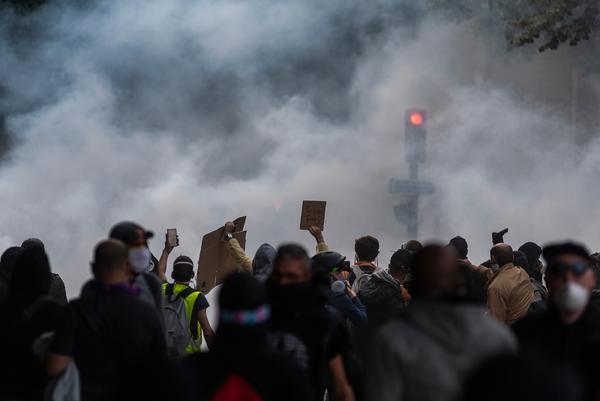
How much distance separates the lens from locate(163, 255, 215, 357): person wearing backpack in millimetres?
5551

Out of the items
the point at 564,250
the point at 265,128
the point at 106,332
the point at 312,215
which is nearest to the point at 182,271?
the point at 312,215

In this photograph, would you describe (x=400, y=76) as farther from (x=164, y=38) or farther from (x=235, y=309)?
(x=235, y=309)


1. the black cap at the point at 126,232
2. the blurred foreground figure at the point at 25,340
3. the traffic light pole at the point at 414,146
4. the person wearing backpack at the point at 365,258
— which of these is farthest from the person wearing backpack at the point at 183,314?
the traffic light pole at the point at 414,146

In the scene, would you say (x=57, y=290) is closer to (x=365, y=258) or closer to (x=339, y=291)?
(x=339, y=291)

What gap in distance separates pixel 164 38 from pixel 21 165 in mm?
3230

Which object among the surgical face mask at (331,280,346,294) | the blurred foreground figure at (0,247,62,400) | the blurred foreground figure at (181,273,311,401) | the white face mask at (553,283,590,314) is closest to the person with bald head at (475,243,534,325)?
the surgical face mask at (331,280,346,294)

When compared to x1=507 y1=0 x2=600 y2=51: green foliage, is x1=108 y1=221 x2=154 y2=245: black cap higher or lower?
lower

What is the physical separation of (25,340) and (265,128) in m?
12.0

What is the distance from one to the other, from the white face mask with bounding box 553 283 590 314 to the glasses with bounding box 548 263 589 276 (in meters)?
0.12

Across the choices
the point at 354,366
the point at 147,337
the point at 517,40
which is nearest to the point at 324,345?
the point at 354,366

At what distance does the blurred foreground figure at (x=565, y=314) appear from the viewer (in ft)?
11.0

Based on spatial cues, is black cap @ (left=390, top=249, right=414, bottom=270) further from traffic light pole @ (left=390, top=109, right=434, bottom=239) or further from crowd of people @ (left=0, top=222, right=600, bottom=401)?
traffic light pole @ (left=390, top=109, right=434, bottom=239)

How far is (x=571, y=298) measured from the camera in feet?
10.9

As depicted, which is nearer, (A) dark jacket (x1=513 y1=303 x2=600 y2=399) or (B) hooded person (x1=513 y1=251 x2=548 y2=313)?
(A) dark jacket (x1=513 y1=303 x2=600 y2=399)
